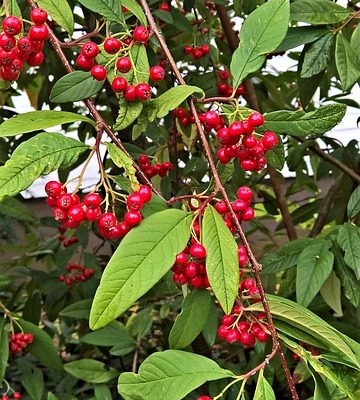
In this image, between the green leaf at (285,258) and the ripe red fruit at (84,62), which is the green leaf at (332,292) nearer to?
the green leaf at (285,258)

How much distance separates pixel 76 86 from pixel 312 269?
43 centimetres

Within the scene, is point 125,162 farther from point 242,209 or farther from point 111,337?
point 111,337

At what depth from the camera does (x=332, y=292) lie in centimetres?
103

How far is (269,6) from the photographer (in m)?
0.67

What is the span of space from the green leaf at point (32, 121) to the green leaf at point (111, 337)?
64 centimetres

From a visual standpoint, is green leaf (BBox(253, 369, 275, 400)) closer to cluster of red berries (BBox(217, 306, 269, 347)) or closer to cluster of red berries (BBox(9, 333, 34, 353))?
cluster of red berries (BBox(217, 306, 269, 347))

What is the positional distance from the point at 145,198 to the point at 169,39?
0.82 m

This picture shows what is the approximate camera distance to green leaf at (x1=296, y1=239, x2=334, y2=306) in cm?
91

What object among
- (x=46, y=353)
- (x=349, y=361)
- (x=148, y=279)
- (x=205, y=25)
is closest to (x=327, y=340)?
(x=349, y=361)

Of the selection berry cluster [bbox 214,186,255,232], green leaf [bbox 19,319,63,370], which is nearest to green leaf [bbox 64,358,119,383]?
green leaf [bbox 19,319,63,370]

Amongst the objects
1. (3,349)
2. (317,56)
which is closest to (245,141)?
(317,56)

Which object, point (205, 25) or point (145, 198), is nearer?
point (145, 198)

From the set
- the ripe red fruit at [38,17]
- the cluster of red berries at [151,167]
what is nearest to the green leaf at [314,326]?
the ripe red fruit at [38,17]

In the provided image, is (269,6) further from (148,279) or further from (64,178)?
(64,178)
